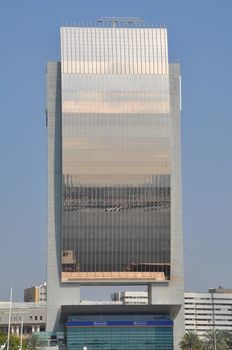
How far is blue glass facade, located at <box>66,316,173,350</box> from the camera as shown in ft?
554

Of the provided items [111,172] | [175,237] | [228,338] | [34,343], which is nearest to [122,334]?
[34,343]

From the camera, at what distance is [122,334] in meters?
170

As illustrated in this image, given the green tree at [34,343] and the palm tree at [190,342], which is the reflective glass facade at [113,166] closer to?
the green tree at [34,343]

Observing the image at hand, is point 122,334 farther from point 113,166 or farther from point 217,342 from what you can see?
point 113,166

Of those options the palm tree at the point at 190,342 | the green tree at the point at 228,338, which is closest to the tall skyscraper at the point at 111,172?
the palm tree at the point at 190,342

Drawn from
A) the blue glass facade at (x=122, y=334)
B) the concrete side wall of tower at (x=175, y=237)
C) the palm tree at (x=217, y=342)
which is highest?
the concrete side wall of tower at (x=175, y=237)

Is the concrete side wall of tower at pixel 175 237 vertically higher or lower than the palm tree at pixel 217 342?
higher

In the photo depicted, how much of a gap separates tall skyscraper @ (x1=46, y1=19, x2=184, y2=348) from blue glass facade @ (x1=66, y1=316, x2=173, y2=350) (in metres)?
3.32

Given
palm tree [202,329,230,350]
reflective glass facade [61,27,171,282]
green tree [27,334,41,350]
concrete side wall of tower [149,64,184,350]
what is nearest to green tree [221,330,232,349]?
palm tree [202,329,230,350]

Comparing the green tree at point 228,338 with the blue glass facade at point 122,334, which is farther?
the blue glass facade at point 122,334

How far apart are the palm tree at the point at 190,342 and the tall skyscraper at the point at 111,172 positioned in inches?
301

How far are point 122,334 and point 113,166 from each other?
3568cm

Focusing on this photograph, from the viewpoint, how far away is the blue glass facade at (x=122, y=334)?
16888 centimetres

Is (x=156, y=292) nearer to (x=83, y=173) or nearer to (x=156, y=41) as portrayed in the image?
(x=83, y=173)
